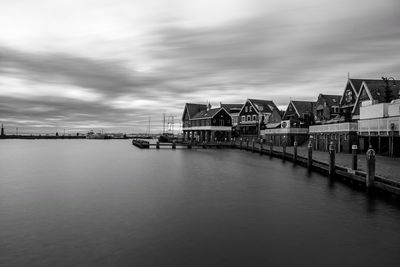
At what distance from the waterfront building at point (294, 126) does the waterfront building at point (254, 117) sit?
855cm

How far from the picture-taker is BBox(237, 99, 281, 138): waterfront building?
262 ft

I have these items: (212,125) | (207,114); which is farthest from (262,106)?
(207,114)

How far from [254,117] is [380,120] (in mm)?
48296

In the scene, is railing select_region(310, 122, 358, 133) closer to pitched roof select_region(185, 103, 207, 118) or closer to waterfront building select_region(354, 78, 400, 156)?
waterfront building select_region(354, 78, 400, 156)

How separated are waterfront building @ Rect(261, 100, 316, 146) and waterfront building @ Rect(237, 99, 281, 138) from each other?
28.0 ft

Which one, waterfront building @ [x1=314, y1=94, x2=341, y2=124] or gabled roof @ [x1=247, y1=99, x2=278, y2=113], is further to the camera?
gabled roof @ [x1=247, y1=99, x2=278, y2=113]

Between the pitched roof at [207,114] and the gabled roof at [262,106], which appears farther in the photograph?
the pitched roof at [207,114]

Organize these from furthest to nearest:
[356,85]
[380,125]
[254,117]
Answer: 1. [254,117]
2. [356,85]
3. [380,125]

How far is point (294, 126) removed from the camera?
59.7 m

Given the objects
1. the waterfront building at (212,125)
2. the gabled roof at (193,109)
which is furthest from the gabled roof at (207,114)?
the gabled roof at (193,109)

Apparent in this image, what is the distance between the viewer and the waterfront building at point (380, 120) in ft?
107

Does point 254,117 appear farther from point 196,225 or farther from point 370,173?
point 196,225

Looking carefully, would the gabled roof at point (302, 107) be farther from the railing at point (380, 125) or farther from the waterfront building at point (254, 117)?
the railing at point (380, 125)

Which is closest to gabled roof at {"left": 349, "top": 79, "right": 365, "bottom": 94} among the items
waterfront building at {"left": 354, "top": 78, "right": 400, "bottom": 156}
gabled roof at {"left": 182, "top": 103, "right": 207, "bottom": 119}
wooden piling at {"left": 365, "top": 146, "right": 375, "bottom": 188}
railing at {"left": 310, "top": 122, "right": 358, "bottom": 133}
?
waterfront building at {"left": 354, "top": 78, "right": 400, "bottom": 156}
